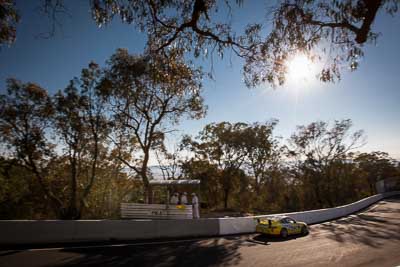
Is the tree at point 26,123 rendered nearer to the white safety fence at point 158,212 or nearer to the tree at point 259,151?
the white safety fence at point 158,212

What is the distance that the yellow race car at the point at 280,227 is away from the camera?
1239 cm

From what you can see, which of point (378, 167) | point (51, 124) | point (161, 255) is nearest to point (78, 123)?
point (51, 124)

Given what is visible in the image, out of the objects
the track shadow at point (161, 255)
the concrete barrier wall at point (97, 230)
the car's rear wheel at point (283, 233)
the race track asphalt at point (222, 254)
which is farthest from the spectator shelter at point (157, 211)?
the car's rear wheel at point (283, 233)

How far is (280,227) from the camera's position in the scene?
12445 millimetres

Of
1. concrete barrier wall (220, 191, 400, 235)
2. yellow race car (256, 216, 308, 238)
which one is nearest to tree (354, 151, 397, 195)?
concrete barrier wall (220, 191, 400, 235)

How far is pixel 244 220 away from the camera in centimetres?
1457

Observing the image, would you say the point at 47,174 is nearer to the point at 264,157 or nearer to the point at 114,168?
the point at 114,168

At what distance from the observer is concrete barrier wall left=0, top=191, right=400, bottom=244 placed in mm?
9703

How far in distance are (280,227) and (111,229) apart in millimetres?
8129

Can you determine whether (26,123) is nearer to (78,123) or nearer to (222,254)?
(78,123)

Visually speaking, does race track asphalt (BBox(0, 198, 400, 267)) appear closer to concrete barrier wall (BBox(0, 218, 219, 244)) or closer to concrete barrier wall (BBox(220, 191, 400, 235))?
concrete barrier wall (BBox(0, 218, 219, 244))

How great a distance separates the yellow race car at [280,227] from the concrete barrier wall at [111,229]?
1.77 metres

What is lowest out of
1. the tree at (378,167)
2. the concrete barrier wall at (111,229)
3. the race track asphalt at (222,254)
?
the race track asphalt at (222,254)

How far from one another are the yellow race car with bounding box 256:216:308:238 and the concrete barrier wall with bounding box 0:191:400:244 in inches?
69.6
